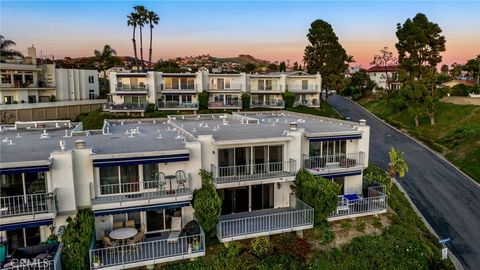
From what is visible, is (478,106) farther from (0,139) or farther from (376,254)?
(0,139)

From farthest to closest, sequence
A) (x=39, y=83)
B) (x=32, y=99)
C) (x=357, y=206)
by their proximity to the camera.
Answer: (x=39, y=83)
(x=32, y=99)
(x=357, y=206)

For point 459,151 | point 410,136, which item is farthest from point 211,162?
point 410,136

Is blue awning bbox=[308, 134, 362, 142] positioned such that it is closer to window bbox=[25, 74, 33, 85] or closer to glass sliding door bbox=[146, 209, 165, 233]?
glass sliding door bbox=[146, 209, 165, 233]

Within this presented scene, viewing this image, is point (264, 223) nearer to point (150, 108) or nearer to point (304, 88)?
point (150, 108)

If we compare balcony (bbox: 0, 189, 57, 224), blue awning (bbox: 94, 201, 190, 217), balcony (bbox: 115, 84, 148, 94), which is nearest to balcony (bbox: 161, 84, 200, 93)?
balcony (bbox: 115, 84, 148, 94)

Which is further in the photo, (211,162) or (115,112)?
(115,112)

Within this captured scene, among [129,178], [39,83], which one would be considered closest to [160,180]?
[129,178]
